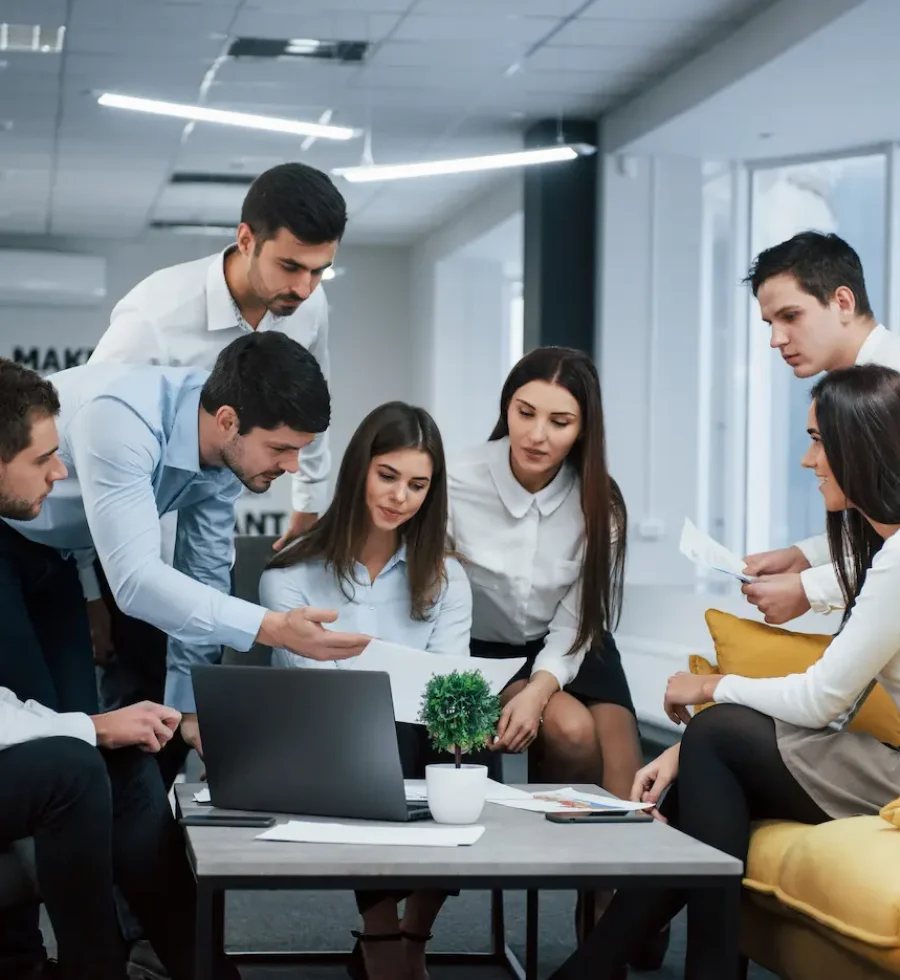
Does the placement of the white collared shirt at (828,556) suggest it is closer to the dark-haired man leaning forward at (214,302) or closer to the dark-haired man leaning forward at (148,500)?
the dark-haired man leaning forward at (148,500)

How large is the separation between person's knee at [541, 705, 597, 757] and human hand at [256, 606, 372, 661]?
61 centimetres

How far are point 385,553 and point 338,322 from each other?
9.69 metres

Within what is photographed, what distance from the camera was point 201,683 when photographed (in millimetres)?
2109

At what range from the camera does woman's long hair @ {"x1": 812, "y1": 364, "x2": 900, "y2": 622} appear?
2.34 m

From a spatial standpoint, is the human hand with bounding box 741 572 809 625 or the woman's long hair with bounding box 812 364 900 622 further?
the human hand with bounding box 741 572 809 625

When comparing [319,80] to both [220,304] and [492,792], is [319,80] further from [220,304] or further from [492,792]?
[492,792]

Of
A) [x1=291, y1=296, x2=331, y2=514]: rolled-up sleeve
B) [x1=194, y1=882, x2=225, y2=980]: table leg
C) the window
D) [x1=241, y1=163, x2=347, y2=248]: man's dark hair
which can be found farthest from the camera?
the window

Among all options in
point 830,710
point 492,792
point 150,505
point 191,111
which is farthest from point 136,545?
point 191,111

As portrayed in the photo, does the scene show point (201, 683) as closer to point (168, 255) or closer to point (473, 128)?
point (473, 128)

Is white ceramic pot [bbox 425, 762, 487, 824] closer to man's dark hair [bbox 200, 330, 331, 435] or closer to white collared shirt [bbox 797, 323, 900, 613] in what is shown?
man's dark hair [bbox 200, 330, 331, 435]

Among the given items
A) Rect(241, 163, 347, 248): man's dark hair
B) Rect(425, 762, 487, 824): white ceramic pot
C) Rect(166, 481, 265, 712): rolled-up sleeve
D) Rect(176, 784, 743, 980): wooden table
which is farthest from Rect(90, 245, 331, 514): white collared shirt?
Rect(176, 784, 743, 980): wooden table

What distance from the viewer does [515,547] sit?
3.11 metres

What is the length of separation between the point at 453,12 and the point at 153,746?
15.7 ft

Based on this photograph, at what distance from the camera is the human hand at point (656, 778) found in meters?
2.44
